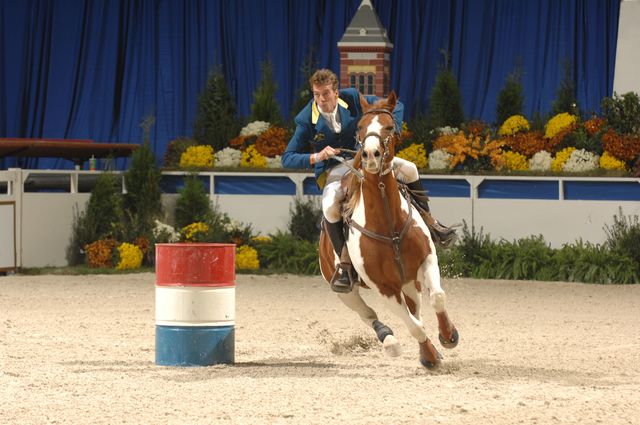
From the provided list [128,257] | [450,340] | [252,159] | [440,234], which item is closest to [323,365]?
[450,340]

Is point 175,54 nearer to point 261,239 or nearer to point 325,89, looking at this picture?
point 261,239

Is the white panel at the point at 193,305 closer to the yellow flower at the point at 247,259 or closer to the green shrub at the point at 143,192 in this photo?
the yellow flower at the point at 247,259

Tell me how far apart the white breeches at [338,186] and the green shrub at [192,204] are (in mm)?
7250

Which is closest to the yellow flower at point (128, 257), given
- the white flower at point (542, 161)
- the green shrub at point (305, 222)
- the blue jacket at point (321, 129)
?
the green shrub at point (305, 222)

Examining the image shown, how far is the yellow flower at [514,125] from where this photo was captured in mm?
14547

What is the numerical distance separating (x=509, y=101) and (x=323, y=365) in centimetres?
804

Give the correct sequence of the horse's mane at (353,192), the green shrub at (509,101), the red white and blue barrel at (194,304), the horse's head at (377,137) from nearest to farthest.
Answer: the horse's head at (377,137)
the horse's mane at (353,192)
the red white and blue barrel at (194,304)
the green shrub at (509,101)

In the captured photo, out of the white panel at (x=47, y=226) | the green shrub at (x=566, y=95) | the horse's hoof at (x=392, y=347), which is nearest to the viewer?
the horse's hoof at (x=392, y=347)

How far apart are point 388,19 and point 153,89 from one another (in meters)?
3.53

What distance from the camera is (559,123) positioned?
14.3 m

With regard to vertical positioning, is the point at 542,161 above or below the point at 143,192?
above

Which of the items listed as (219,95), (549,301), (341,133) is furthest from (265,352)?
(219,95)

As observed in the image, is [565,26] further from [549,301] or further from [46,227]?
[46,227]

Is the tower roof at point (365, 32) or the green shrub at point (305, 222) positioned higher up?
the tower roof at point (365, 32)
